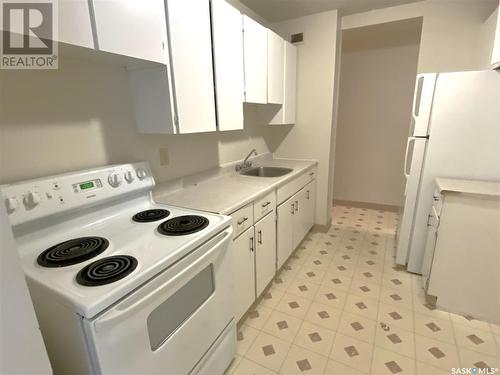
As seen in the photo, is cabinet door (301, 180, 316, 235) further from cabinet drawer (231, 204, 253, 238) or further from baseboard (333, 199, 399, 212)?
baseboard (333, 199, 399, 212)

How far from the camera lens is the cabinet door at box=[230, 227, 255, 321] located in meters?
1.65

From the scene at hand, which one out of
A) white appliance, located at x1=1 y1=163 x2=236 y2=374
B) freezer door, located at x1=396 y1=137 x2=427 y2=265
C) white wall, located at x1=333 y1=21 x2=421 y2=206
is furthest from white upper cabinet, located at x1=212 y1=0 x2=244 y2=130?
white wall, located at x1=333 y1=21 x2=421 y2=206

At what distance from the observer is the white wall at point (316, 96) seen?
275cm

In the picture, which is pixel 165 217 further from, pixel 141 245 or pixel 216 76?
pixel 216 76

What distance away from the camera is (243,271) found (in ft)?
5.67

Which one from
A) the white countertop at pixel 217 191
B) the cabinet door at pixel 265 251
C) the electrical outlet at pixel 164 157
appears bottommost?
the cabinet door at pixel 265 251

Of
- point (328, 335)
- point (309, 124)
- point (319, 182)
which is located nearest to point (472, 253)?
point (328, 335)

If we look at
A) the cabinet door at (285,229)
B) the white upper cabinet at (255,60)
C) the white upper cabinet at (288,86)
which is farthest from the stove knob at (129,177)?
the white upper cabinet at (288,86)

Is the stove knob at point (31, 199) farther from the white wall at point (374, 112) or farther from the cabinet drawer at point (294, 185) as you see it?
the white wall at point (374, 112)

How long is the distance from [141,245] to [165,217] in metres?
0.32

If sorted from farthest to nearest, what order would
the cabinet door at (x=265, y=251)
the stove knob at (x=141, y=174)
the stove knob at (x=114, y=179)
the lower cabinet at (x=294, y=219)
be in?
the lower cabinet at (x=294, y=219)
the cabinet door at (x=265, y=251)
the stove knob at (x=141, y=174)
the stove knob at (x=114, y=179)

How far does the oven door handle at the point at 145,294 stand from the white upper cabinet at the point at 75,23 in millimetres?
953

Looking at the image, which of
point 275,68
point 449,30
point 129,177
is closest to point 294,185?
point 275,68

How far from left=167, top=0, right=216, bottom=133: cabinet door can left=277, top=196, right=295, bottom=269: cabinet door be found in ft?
3.30
